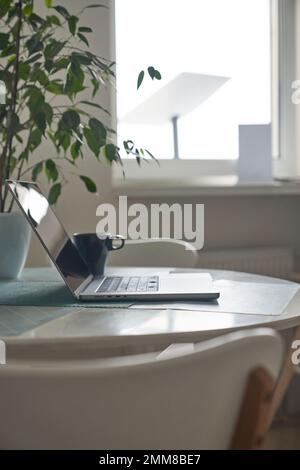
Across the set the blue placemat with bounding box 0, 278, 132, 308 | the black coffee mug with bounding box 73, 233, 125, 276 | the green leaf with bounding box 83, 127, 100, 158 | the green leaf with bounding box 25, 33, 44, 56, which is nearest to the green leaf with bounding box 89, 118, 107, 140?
the green leaf with bounding box 83, 127, 100, 158

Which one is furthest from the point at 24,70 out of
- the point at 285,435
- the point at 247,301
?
the point at 285,435

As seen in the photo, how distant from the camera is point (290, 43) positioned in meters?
2.96

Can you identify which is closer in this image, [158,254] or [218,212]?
[158,254]

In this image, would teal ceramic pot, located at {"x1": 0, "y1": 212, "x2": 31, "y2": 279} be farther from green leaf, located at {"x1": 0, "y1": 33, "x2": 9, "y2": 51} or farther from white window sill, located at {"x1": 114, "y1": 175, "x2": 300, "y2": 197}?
white window sill, located at {"x1": 114, "y1": 175, "x2": 300, "y2": 197}

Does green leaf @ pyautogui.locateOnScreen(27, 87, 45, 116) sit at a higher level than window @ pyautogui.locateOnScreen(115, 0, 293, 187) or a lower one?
lower

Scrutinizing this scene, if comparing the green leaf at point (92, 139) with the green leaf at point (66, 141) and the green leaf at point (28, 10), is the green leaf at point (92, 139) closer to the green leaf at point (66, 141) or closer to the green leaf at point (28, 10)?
the green leaf at point (66, 141)

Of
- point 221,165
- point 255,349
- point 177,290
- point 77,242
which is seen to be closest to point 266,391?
point 255,349

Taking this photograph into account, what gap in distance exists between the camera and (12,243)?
1.61m

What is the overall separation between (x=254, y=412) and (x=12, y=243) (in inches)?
41.4

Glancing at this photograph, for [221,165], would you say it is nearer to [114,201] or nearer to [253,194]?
[253,194]

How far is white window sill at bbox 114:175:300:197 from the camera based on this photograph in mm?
2529

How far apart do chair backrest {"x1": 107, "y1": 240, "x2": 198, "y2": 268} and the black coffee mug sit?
1.59ft

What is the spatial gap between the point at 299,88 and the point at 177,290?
195 cm

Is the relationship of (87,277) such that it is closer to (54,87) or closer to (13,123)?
(13,123)
